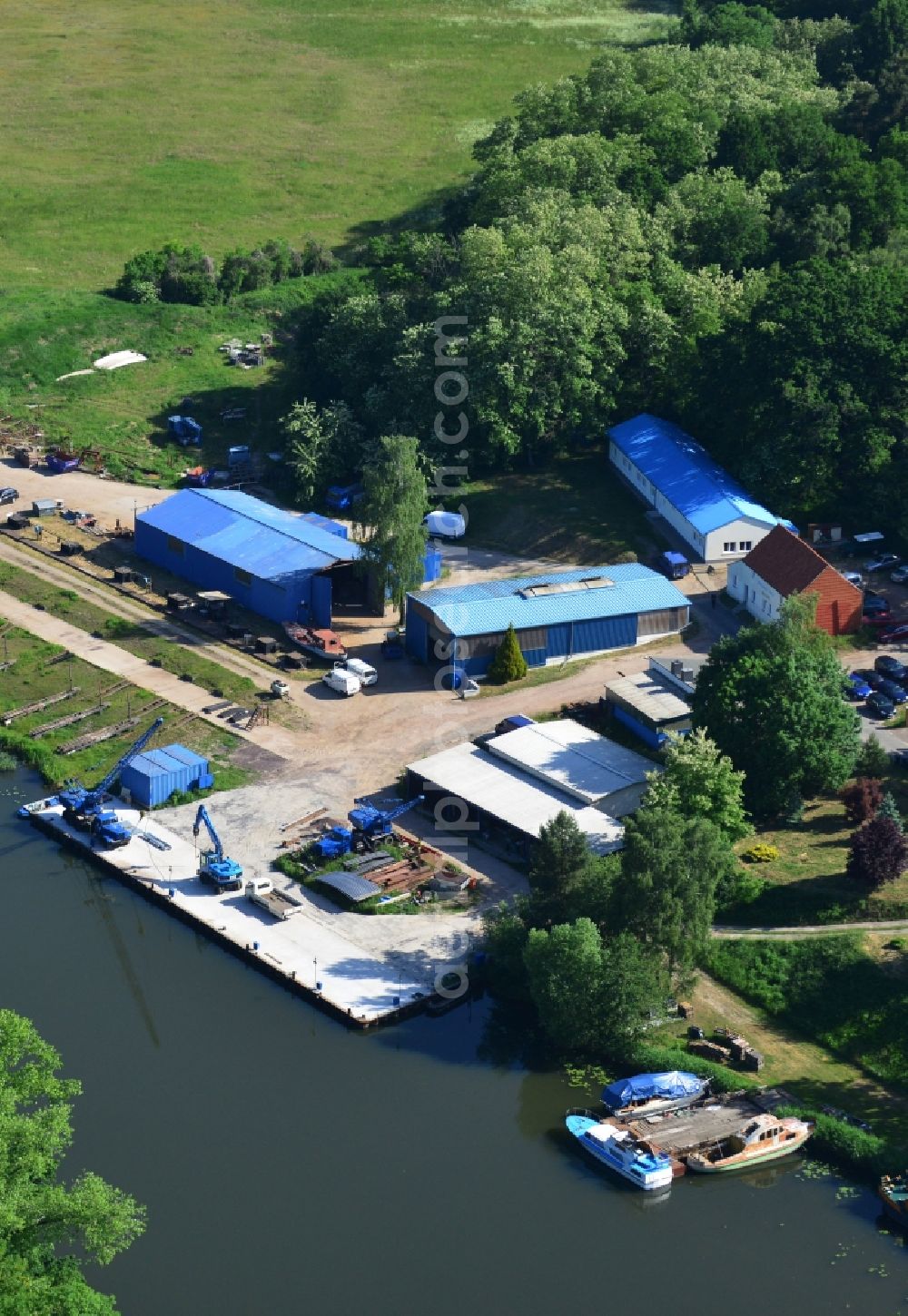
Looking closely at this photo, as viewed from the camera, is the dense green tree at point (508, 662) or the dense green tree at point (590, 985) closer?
the dense green tree at point (590, 985)

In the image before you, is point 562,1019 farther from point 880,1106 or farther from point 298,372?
point 298,372

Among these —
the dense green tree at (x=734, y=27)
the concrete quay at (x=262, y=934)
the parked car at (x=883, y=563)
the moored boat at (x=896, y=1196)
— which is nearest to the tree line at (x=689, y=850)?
the concrete quay at (x=262, y=934)

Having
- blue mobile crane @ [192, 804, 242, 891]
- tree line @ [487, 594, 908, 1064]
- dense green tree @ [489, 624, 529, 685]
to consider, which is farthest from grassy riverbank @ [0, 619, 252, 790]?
tree line @ [487, 594, 908, 1064]

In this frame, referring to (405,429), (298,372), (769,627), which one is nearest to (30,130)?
(298,372)

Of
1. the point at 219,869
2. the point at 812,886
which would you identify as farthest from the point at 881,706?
the point at 219,869

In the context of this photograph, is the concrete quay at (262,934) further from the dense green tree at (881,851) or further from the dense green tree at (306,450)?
the dense green tree at (306,450)

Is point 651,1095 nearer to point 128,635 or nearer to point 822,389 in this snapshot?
point 128,635
